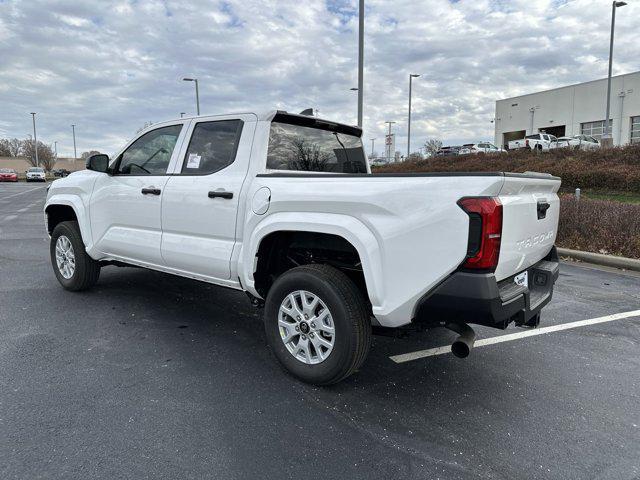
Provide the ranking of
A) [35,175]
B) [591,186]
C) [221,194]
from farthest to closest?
[35,175], [591,186], [221,194]

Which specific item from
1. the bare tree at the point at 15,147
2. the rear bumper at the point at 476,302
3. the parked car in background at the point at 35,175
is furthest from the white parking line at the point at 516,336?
the bare tree at the point at 15,147

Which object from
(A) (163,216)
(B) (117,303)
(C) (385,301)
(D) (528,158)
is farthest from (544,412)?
(D) (528,158)

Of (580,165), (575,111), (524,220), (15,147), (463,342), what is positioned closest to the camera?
(524,220)

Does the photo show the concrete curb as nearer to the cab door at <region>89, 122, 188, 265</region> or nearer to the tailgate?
the tailgate

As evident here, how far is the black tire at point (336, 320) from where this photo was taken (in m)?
3.10

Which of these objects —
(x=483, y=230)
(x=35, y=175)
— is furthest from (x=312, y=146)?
(x=35, y=175)

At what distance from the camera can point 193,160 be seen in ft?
14.0

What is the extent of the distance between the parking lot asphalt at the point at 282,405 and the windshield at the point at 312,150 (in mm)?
1583

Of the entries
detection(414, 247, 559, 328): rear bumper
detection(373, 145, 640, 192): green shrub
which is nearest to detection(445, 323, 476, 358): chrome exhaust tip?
detection(414, 247, 559, 328): rear bumper

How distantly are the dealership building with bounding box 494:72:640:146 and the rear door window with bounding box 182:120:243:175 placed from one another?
42.1m

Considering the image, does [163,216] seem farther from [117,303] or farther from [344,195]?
[344,195]

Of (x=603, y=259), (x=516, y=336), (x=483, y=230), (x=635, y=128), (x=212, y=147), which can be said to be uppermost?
(x=635, y=128)

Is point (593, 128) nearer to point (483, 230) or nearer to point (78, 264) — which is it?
point (78, 264)

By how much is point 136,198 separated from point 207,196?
3.63 ft
